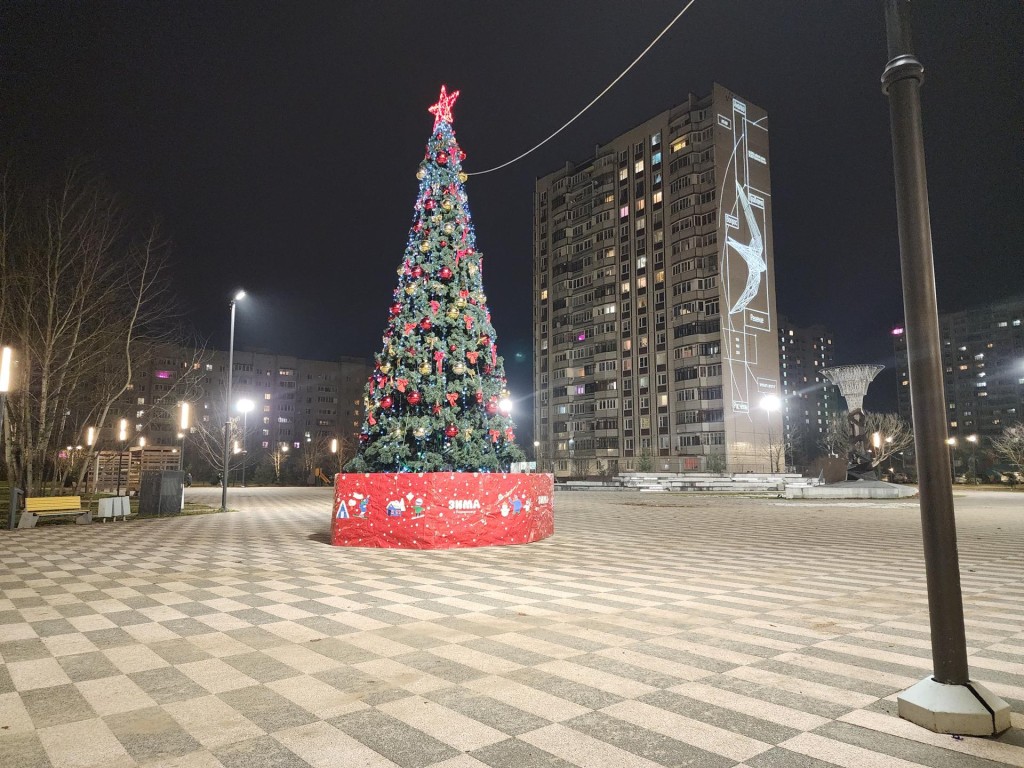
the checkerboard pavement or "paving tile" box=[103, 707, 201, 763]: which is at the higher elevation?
"paving tile" box=[103, 707, 201, 763]

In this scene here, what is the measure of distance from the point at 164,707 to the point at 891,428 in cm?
7567

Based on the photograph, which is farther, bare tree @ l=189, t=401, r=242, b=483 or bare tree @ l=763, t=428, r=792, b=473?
bare tree @ l=763, t=428, r=792, b=473

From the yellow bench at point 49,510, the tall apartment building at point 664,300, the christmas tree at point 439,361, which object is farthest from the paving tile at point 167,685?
the tall apartment building at point 664,300

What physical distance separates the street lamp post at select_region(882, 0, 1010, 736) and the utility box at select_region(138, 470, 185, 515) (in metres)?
23.8

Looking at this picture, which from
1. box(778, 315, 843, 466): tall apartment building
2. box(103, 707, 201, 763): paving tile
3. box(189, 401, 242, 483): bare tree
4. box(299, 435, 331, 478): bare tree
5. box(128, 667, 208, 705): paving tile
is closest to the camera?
box(103, 707, 201, 763): paving tile

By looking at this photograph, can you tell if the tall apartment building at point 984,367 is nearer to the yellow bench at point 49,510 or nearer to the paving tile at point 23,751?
the yellow bench at point 49,510

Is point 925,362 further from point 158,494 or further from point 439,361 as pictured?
point 158,494

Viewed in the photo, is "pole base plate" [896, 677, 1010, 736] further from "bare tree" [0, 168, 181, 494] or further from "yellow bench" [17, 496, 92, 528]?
"bare tree" [0, 168, 181, 494]

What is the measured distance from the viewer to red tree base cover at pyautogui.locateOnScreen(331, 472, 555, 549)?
12727 mm

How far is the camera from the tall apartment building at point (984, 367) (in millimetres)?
140500

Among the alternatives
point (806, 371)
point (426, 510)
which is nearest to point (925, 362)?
point (426, 510)

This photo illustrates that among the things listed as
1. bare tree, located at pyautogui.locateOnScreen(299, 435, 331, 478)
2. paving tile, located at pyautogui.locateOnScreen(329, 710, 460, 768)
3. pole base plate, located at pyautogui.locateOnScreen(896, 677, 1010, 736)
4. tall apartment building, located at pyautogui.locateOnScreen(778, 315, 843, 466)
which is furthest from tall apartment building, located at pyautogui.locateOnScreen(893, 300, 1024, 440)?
paving tile, located at pyautogui.locateOnScreen(329, 710, 460, 768)

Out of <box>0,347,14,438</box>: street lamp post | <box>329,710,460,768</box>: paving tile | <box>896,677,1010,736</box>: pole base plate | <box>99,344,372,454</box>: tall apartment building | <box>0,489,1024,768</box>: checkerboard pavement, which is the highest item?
<box>99,344,372,454</box>: tall apartment building

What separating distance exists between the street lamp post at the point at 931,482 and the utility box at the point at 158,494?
23.8 meters
